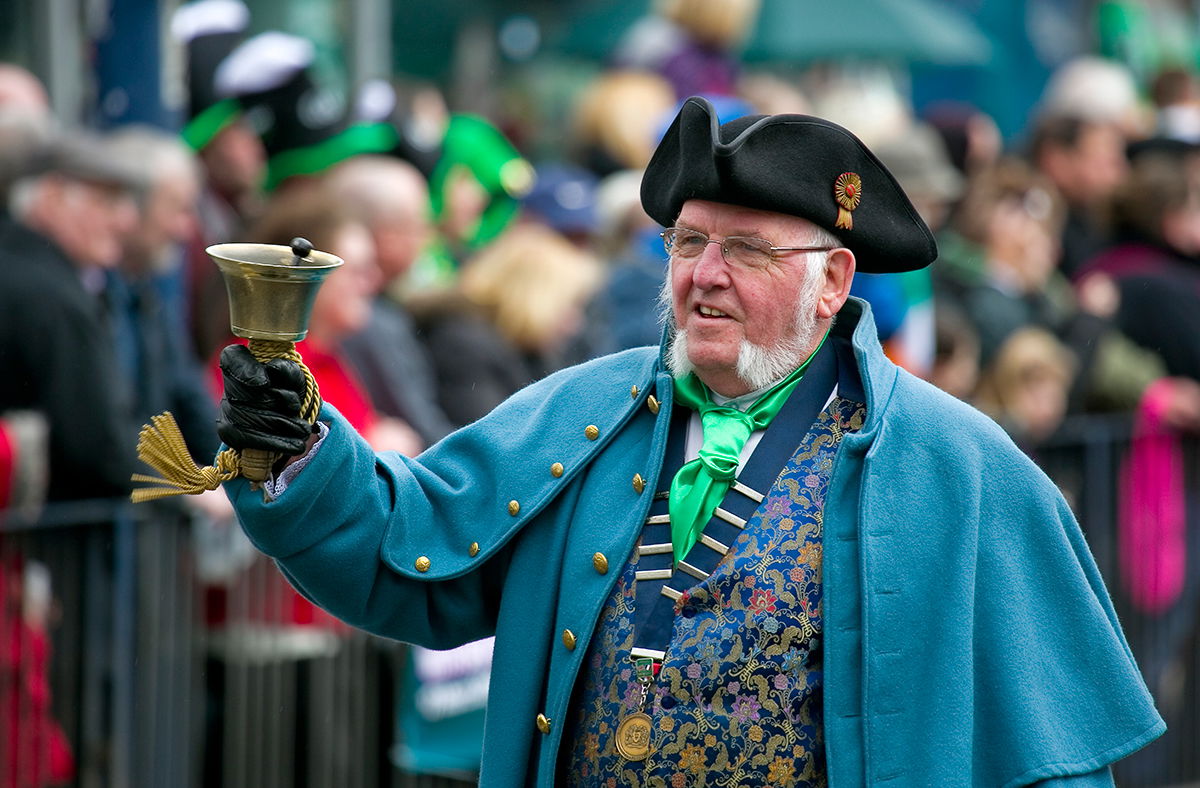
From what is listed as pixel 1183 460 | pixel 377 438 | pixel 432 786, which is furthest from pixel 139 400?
pixel 1183 460

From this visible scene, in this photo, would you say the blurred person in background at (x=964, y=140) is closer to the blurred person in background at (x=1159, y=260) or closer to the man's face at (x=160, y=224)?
the blurred person in background at (x=1159, y=260)

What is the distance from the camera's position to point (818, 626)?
3.56 meters

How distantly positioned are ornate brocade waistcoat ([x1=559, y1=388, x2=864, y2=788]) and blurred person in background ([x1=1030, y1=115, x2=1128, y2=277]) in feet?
20.6

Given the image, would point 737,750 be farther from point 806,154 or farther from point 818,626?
point 806,154

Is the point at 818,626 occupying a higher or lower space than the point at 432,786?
higher

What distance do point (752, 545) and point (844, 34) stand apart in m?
8.68

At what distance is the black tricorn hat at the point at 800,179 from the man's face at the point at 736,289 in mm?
40

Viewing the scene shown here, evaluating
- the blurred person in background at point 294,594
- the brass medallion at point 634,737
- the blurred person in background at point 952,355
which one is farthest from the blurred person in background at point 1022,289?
the brass medallion at point 634,737

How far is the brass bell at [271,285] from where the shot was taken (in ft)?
10.7

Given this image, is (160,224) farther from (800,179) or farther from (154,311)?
(800,179)

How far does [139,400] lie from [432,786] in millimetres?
1795

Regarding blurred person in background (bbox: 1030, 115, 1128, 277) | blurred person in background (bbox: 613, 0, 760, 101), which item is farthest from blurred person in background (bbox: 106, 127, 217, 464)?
blurred person in background (bbox: 1030, 115, 1128, 277)

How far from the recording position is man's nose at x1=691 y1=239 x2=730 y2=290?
365 centimetres

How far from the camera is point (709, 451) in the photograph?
146 inches
